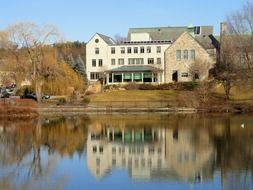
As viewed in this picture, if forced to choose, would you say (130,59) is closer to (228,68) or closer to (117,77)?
(117,77)

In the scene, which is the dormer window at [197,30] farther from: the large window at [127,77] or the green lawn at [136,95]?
the green lawn at [136,95]

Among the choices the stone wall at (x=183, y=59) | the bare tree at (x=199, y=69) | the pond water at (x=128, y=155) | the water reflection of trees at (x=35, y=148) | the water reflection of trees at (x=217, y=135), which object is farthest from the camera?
the stone wall at (x=183, y=59)

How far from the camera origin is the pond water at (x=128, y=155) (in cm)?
1902

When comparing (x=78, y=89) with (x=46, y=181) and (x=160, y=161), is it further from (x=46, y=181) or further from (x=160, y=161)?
(x=46, y=181)

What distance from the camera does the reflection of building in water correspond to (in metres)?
21.2

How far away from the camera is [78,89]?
208 ft

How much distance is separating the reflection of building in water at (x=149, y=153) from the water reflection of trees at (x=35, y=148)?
157cm

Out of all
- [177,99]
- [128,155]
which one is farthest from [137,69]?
[128,155]

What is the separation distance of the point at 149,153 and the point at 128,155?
145 centimetres

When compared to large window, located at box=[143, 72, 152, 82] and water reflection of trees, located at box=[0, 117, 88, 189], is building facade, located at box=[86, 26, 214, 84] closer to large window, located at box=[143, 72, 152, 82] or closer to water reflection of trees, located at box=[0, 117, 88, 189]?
large window, located at box=[143, 72, 152, 82]

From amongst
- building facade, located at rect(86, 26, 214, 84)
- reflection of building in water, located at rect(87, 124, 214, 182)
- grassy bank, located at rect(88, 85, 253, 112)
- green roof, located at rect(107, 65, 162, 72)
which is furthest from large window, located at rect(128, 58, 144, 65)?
reflection of building in water, located at rect(87, 124, 214, 182)

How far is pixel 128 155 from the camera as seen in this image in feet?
86.6

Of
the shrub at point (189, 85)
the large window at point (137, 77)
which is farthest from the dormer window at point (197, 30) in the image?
the shrub at point (189, 85)

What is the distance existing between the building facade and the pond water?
3042 centimetres
